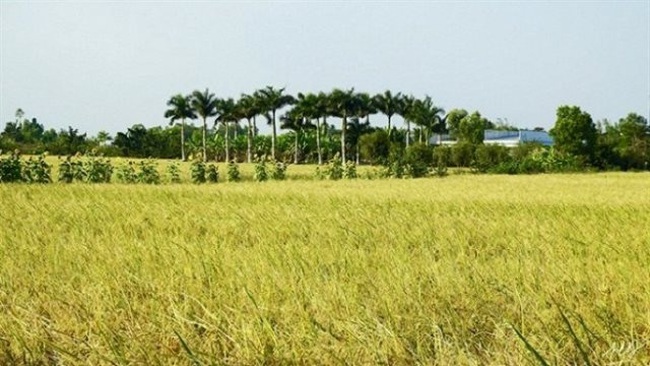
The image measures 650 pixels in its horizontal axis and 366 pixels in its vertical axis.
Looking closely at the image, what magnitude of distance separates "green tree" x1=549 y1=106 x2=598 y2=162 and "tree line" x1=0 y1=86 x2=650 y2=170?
0.08m

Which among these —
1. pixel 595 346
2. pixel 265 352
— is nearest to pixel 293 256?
pixel 265 352

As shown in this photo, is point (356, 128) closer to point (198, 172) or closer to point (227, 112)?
point (227, 112)

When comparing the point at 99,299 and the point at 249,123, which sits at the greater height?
the point at 249,123

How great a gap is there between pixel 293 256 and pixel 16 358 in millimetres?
2302

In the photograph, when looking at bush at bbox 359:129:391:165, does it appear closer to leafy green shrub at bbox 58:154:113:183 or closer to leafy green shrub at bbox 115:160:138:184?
leafy green shrub at bbox 115:160:138:184

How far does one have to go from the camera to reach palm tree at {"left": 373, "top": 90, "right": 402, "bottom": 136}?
214 feet

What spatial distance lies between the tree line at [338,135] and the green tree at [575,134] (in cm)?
8

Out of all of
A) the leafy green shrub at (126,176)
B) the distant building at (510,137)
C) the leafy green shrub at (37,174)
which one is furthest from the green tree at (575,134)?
the distant building at (510,137)

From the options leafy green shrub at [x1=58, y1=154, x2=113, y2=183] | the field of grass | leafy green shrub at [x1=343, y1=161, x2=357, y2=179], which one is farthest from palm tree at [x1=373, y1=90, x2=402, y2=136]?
the field of grass

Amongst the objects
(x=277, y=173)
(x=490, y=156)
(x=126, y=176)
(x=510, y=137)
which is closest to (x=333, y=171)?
(x=277, y=173)

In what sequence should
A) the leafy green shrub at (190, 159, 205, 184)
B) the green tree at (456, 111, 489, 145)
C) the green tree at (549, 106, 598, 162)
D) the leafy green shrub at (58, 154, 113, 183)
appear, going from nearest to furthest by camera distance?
the leafy green shrub at (58, 154, 113, 183) < the leafy green shrub at (190, 159, 205, 184) < the green tree at (549, 106, 598, 162) < the green tree at (456, 111, 489, 145)

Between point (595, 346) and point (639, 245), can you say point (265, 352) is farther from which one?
point (639, 245)

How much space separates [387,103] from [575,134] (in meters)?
22.9

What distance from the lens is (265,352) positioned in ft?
7.88
